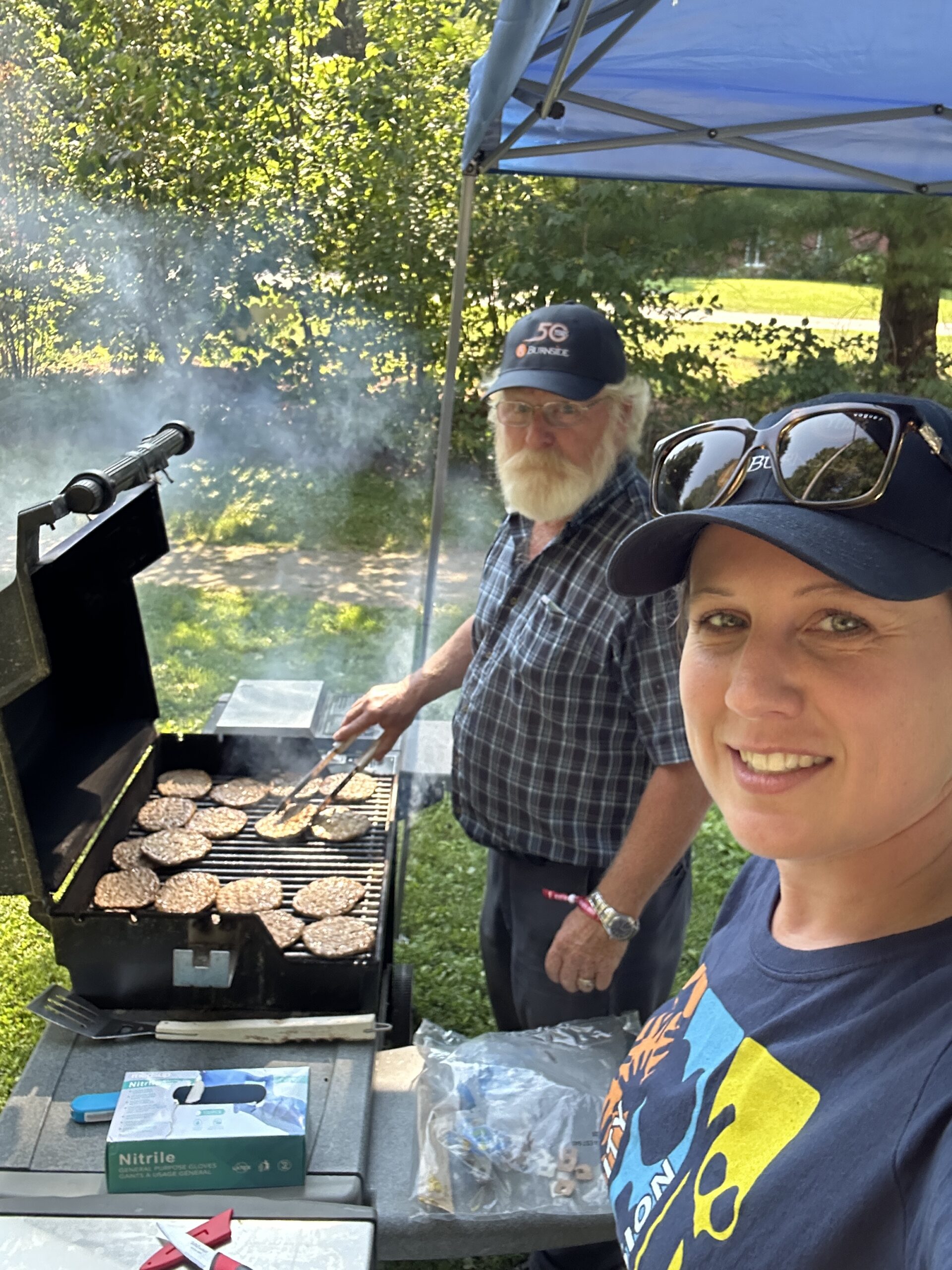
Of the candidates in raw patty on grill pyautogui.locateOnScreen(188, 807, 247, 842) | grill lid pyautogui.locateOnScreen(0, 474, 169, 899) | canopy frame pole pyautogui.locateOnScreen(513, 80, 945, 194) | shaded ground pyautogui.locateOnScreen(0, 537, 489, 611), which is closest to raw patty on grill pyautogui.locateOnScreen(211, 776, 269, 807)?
raw patty on grill pyautogui.locateOnScreen(188, 807, 247, 842)

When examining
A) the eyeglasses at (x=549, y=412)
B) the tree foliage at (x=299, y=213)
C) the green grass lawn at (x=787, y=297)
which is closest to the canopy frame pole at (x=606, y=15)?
the eyeglasses at (x=549, y=412)

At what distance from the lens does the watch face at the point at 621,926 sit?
93.9 inches

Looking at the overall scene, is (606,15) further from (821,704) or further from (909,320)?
(909,320)

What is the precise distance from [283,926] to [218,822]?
1.71 ft

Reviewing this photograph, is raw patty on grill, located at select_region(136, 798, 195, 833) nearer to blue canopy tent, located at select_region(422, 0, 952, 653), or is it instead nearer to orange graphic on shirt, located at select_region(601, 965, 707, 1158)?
orange graphic on shirt, located at select_region(601, 965, 707, 1158)

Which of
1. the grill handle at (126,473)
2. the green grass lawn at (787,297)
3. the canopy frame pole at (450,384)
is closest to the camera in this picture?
the grill handle at (126,473)

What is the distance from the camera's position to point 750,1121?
41.3 inches

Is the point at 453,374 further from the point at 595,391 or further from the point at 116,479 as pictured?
the point at 116,479

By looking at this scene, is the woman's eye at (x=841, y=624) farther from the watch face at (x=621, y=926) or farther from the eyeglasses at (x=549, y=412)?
the eyeglasses at (x=549, y=412)

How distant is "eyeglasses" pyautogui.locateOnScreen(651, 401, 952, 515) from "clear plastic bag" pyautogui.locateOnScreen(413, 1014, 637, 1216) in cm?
141

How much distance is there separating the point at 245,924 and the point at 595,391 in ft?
4.92

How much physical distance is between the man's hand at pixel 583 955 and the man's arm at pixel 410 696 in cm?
88

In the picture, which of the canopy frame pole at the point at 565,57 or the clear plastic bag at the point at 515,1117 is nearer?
the clear plastic bag at the point at 515,1117

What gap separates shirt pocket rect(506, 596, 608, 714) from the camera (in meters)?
2.37
